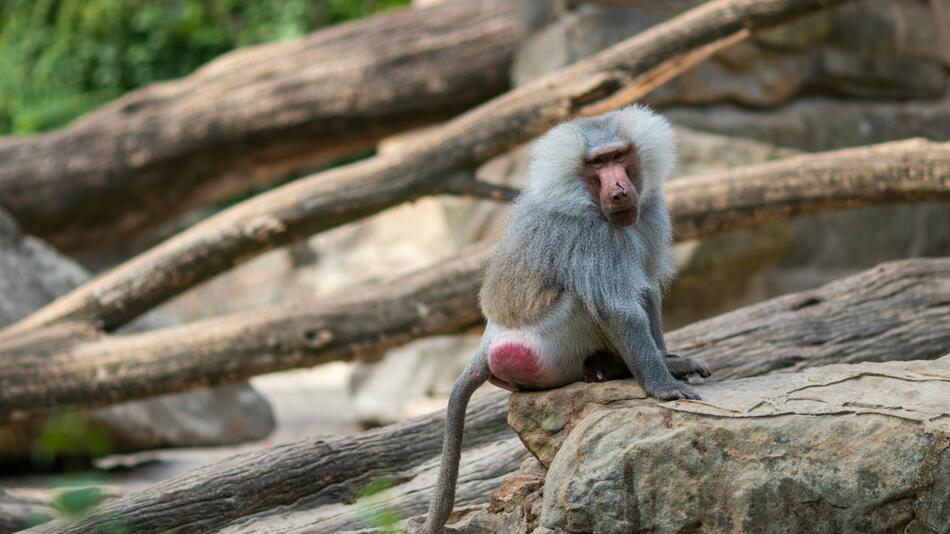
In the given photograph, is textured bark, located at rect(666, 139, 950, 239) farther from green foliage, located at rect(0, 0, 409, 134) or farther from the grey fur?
green foliage, located at rect(0, 0, 409, 134)

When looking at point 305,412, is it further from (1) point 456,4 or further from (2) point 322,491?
(2) point 322,491

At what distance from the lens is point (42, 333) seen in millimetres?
5320

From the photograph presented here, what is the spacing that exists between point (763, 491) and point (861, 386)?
1.71 feet

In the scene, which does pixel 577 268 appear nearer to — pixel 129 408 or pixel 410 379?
pixel 129 408

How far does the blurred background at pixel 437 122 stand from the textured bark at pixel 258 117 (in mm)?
15

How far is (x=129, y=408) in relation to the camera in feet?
21.0

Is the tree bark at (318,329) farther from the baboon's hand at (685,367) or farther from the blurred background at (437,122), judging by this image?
the baboon's hand at (685,367)

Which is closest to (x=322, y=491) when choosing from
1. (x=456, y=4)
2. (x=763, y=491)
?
(x=763, y=491)

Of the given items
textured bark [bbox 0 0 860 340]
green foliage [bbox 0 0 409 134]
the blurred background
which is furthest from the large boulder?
green foliage [bbox 0 0 409 134]

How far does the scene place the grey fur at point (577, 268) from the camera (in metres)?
3.03

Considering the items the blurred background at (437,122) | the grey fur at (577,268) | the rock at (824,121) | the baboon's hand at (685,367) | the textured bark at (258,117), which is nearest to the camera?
the grey fur at (577,268)

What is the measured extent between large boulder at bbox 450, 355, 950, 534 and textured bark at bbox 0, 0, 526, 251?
484 centimetres

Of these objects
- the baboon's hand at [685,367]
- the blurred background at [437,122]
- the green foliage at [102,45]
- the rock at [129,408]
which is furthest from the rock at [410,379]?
the green foliage at [102,45]

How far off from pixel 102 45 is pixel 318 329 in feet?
31.3
